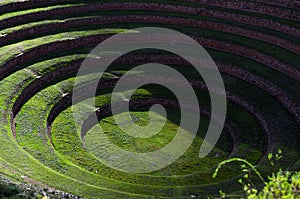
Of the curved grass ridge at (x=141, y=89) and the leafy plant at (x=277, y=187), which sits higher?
the curved grass ridge at (x=141, y=89)

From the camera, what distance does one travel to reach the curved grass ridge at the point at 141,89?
2812 cm

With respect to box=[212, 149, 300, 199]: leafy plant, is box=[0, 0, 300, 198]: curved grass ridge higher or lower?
higher

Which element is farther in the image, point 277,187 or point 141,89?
point 141,89

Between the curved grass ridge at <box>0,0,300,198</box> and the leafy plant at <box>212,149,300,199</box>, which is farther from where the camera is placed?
the curved grass ridge at <box>0,0,300,198</box>

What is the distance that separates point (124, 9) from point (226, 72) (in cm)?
1522

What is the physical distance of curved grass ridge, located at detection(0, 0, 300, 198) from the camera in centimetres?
2812

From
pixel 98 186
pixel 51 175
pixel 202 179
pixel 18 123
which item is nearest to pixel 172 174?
pixel 202 179

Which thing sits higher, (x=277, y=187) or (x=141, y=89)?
(x=141, y=89)

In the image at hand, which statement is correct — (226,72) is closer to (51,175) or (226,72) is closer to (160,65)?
(160,65)

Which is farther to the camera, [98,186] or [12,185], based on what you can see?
[98,186]

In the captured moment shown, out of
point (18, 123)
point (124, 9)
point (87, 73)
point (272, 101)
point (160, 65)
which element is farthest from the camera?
point (124, 9)

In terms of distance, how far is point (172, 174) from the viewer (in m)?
31.8

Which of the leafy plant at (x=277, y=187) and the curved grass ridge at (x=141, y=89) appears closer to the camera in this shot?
the leafy plant at (x=277, y=187)

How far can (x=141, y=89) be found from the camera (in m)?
42.1
